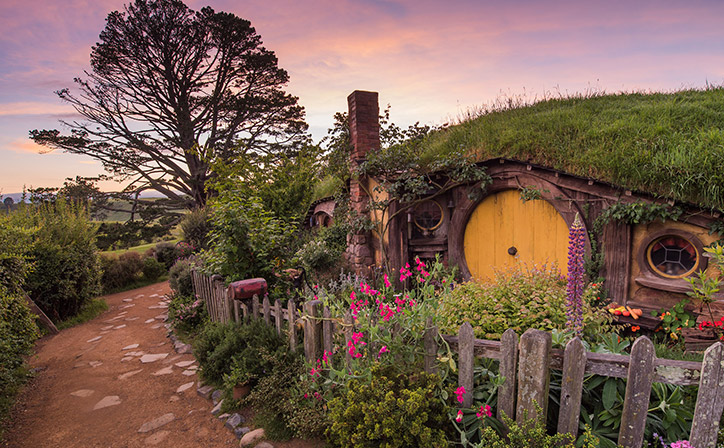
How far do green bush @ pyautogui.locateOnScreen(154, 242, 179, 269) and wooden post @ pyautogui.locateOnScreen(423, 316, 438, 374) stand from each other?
1187 centimetres

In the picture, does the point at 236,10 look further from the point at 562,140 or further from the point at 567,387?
the point at 567,387

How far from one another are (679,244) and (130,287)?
13262 millimetres

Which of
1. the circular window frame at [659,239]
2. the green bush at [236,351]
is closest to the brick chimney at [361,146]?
the green bush at [236,351]

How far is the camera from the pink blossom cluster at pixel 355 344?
2.59 m

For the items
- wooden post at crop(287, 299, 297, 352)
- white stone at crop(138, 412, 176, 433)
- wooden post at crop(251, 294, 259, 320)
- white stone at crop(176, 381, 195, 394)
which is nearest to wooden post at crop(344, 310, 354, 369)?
wooden post at crop(287, 299, 297, 352)

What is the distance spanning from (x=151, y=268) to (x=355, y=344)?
11259 mm

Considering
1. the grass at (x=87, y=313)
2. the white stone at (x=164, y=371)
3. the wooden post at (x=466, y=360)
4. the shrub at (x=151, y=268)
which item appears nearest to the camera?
the wooden post at (x=466, y=360)

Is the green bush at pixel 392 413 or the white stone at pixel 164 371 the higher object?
the green bush at pixel 392 413

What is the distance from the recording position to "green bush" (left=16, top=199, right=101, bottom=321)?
7.08m

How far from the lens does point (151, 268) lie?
11.5 meters

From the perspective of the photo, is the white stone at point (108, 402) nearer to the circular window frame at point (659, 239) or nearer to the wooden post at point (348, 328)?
the wooden post at point (348, 328)

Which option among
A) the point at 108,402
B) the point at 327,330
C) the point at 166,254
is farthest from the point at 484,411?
the point at 166,254

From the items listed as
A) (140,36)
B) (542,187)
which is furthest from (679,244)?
(140,36)

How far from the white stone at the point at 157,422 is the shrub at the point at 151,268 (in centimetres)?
931
